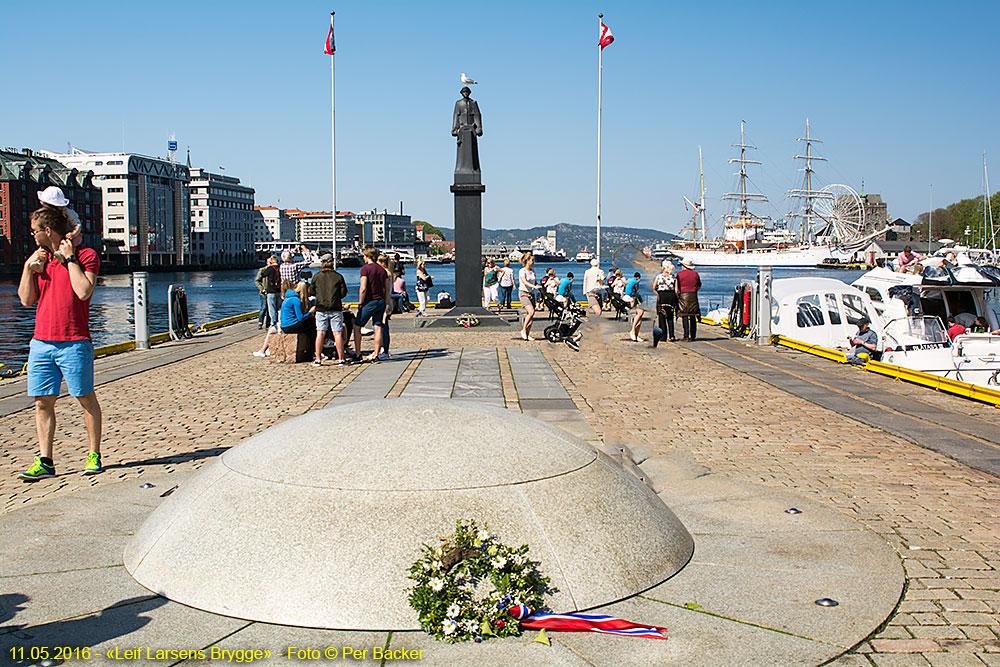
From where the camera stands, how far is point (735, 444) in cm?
832

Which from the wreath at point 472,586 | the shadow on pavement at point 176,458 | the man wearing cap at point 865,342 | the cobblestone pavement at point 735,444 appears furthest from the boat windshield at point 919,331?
the wreath at point 472,586

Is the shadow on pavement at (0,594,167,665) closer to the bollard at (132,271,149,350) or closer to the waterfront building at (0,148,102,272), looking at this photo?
the bollard at (132,271,149,350)

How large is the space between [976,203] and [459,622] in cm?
14801

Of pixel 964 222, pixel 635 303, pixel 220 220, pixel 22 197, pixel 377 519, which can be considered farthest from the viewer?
pixel 220 220

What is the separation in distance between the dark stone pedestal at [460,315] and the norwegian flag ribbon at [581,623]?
60.1 ft

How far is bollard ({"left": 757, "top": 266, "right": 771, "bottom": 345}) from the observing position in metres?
18.5

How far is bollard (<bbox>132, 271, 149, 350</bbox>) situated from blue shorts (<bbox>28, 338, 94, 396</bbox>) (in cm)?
1109

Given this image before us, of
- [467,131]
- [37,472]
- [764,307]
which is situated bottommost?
[37,472]

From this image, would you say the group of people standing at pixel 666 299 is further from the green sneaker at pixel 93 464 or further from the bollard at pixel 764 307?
the green sneaker at pixel 93 464

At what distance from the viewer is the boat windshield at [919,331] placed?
16359mm

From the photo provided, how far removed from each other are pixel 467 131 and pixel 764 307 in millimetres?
9512

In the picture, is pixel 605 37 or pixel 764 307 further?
pixel 605 37

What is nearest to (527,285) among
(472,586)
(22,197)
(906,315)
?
(906,315)

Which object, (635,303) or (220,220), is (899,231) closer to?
(220,220)
